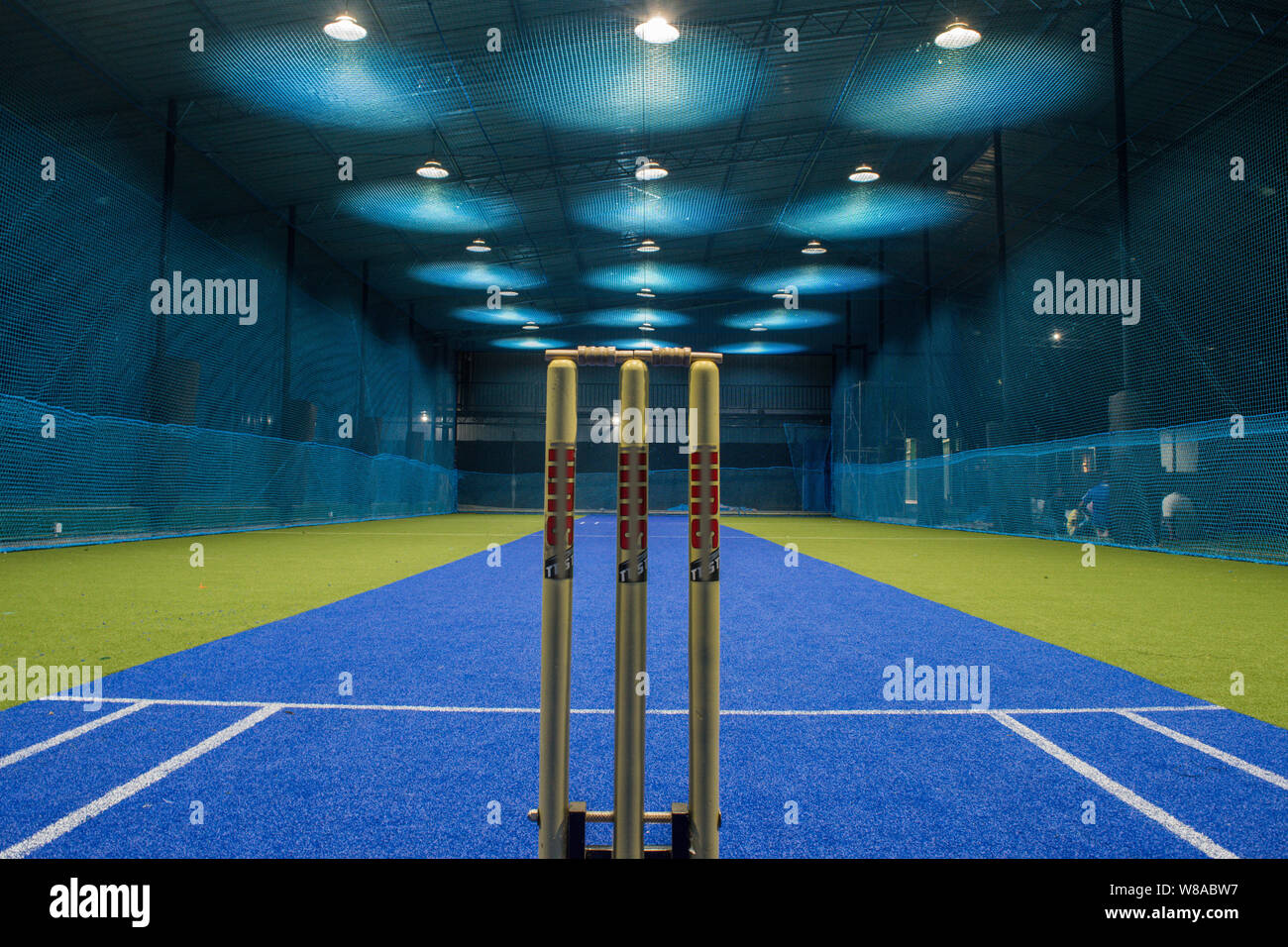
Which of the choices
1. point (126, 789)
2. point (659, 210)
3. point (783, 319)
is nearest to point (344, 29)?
point (659, 210)

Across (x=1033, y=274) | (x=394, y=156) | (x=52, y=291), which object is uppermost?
(x=394, y=156)

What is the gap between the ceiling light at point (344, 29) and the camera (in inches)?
457

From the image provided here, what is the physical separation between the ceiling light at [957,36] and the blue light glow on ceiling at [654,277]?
41.5 ft

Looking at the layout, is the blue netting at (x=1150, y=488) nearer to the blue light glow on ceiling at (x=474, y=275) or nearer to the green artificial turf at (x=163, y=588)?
the green artificial turf at (x=163, y=588)

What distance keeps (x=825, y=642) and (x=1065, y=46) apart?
43.9 feet

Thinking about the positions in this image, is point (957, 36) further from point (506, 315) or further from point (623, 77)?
point (506, 315)

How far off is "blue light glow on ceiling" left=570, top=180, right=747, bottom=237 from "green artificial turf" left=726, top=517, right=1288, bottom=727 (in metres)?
10.6

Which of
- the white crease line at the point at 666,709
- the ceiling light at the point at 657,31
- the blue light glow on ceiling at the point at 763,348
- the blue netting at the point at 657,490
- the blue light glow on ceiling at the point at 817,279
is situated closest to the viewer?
the white crease line at the point at 666,709

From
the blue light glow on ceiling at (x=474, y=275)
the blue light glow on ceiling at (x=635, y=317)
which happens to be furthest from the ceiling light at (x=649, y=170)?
the blue light glow on ceiling at (x=635, y=317)
